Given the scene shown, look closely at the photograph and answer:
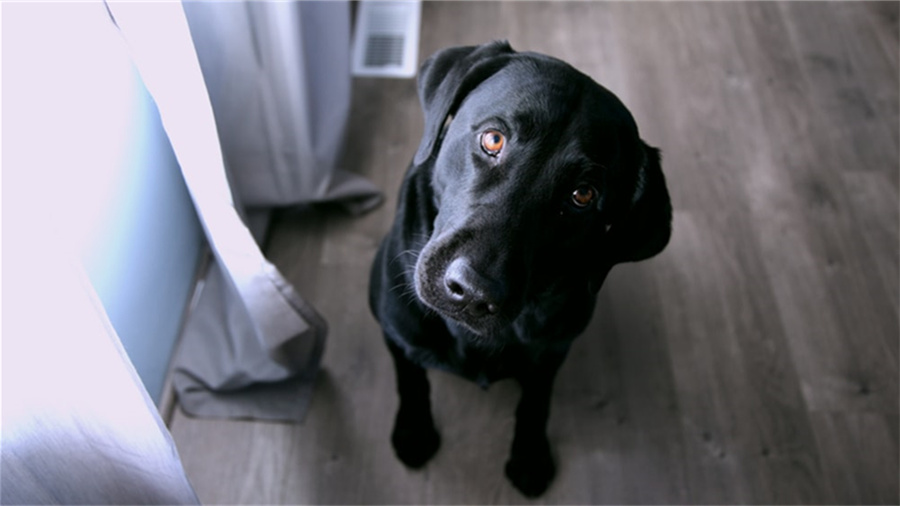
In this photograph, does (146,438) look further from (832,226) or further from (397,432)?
(832,226)

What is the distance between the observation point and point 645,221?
1200 millimetres

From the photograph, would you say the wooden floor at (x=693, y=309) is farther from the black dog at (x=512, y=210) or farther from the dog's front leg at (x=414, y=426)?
the black dog at (x=512, y=210)

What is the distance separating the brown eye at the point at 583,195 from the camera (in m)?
1.13

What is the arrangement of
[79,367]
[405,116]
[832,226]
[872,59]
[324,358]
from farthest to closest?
[872,59]
[405,116]
[832,226]
[324,358]
[79,367]

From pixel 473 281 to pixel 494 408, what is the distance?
0.67m

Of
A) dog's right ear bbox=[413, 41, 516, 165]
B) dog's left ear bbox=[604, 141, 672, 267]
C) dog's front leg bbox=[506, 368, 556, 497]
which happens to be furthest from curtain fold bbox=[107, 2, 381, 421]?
dog's left ear bbox=[604, 141, 672, 267]

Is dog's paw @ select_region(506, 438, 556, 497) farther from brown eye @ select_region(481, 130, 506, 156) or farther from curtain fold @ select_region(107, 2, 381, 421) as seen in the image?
brown eye @ select_region(481, 130, 506, 156)

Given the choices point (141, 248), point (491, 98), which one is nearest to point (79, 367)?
point (141, 248)

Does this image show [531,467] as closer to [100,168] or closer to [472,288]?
[472,288]

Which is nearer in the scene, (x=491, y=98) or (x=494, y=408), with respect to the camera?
(x=491, y=98)

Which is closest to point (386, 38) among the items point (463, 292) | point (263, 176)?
point (263, 176)

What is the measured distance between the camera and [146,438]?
109 centimetres

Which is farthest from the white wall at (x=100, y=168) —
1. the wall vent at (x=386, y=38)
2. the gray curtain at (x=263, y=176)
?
the wall vent at (x=386, y=38)

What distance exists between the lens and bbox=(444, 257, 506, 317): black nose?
1067 millimetres
